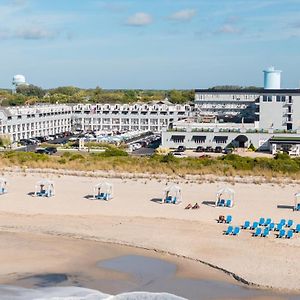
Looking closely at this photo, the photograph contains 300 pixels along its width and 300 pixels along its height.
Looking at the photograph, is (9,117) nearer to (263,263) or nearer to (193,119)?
(193,119)

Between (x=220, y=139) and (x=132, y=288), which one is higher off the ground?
(x=220, y=139)

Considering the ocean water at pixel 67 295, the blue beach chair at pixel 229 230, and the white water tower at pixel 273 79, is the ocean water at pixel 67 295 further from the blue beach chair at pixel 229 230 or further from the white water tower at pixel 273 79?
the white water tower at pixel 273 79

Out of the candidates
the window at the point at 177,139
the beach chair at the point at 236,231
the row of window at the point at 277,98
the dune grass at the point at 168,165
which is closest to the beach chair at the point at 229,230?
the beach chair at the point at 236,231

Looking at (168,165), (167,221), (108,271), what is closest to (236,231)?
(167,221)

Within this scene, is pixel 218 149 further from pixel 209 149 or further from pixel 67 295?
pixel 67 295

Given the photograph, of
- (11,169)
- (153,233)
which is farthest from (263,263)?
(11,169)

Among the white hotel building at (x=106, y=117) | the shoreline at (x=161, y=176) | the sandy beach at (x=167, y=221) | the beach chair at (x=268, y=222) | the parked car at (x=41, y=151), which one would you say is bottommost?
the sandy beach at (x=167, y=221)
